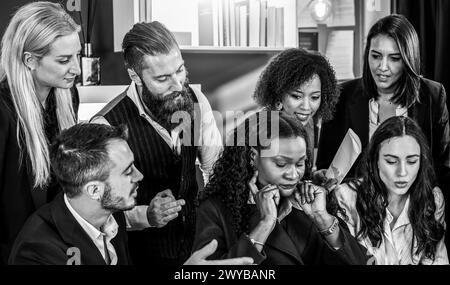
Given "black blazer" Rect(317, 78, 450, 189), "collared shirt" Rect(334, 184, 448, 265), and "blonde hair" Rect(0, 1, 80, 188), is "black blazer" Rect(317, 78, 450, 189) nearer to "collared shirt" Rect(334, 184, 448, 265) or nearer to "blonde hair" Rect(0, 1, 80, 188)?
"collared shirt" Rect(334, 184, 448, 265)

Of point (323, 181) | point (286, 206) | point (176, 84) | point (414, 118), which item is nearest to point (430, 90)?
point (414, 118)

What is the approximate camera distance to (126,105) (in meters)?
1.39

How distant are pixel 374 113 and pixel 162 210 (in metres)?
0.51

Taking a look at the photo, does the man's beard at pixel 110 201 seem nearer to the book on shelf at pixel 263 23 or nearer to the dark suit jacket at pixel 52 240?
the dark suit jacket at pixel 52 240

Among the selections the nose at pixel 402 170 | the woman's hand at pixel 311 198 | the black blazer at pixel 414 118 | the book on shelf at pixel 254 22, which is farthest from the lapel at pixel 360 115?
the book on shelf at pixel 254 22

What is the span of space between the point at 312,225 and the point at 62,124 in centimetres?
53

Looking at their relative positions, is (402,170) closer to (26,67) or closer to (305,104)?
(305,104)

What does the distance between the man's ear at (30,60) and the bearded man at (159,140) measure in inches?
7.2

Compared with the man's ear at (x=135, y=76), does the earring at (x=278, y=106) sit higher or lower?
lower

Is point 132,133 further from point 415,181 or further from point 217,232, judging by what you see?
point 415,181

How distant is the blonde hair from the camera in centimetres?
121

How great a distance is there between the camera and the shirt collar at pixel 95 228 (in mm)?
1179

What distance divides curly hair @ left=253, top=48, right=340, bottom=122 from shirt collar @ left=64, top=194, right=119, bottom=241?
1.33 feet

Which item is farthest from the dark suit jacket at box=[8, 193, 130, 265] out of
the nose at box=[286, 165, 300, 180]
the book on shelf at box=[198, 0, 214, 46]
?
the book on shelf at box=[198, 0, 214, 46]
